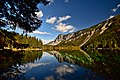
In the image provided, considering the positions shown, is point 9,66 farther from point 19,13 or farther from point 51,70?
point 19,13

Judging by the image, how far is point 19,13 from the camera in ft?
41.3

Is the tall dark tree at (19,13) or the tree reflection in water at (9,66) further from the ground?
the tall dark tree at (19,13)

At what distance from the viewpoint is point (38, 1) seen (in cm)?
1338

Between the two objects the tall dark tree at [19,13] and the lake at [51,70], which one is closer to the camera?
the tall dark tree at [19,13]

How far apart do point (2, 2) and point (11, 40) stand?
7.08 feet

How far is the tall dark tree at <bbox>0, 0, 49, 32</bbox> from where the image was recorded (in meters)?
12.0

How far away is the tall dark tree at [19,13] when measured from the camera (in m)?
12.0

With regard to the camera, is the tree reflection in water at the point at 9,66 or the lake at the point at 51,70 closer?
the tree reflection in water at the point at 9,66

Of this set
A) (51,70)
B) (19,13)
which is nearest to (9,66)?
(51,70)

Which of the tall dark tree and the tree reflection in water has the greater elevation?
the tall dark tree

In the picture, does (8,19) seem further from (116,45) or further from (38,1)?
(116,45)

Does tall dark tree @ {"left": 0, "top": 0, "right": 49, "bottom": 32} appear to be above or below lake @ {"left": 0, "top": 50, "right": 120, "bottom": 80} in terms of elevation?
above

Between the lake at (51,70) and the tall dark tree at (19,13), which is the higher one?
the tall dark tree at (19,13)

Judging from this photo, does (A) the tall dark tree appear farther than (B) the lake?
No
